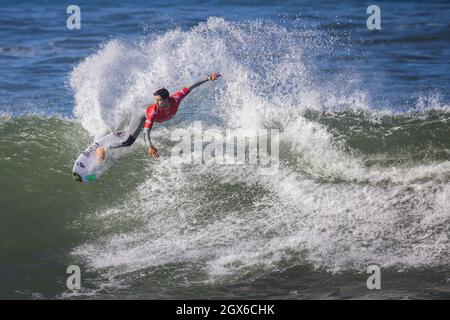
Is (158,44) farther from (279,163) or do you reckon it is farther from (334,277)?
(334,277)

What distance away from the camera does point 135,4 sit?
89.6 feet

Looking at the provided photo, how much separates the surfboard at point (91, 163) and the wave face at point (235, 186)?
1.01 ft

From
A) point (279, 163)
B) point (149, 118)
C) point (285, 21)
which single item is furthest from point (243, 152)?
point (285, 21)

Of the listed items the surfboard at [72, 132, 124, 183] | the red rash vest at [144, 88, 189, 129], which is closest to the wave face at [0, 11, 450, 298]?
the surfboard at [72, 132, 124, 183]

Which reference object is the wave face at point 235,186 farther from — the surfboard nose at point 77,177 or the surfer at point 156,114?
the surfer at point 156,114

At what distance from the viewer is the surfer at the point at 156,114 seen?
11.6 m

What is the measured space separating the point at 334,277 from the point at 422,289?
3.55ft

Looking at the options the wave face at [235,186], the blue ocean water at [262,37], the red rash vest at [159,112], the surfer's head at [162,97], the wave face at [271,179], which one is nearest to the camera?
the wave face at [235,186]

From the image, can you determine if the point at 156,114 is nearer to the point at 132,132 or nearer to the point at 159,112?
the point at 159,112

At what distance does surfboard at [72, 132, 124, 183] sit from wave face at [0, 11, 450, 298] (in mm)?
307

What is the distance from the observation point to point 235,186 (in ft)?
40.3

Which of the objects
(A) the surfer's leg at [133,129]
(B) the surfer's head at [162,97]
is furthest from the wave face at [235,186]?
(B) the surfer's head at [162,97]

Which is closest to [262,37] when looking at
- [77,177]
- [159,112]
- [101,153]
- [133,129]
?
[133,129]

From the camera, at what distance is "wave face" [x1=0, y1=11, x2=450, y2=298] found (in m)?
9.93
